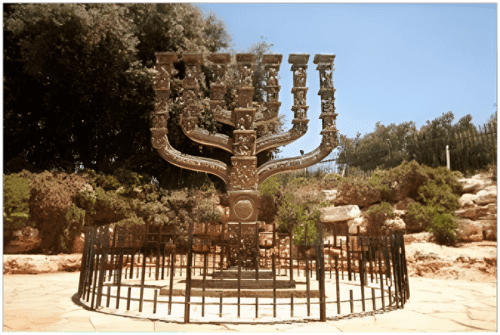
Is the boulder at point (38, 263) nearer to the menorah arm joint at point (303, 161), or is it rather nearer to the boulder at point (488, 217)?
the menorah arm joint at point (303, 161)

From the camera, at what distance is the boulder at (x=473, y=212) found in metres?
8.62

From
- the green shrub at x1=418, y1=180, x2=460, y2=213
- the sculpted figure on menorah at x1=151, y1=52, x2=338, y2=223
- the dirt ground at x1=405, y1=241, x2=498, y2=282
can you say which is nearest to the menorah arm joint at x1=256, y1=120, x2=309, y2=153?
the sculpted figure on menorah at x1=151, y1=52, x2=338, y2=223

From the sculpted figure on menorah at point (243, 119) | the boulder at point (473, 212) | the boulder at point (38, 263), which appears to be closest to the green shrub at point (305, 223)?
the boulder at point (473, 212)

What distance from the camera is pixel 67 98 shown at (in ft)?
31.8

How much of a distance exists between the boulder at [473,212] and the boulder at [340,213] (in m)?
2.52

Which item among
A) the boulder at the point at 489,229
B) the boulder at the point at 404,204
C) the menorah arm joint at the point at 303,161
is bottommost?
the boulder at the point at 489,229

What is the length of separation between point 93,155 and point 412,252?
8915 millimetres

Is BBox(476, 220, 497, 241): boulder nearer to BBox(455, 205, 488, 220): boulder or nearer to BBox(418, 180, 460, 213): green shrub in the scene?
BBox(455, 205, 488, 220): boulder

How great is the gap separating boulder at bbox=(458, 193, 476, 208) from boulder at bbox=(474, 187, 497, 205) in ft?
0.35

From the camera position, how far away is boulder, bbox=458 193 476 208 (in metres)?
8.97

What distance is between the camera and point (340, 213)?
10.0 m

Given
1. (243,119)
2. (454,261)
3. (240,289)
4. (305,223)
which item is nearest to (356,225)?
(305,223)

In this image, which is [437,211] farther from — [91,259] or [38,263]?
[38,263]

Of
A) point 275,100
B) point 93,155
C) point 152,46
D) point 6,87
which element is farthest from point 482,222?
point 6,87
